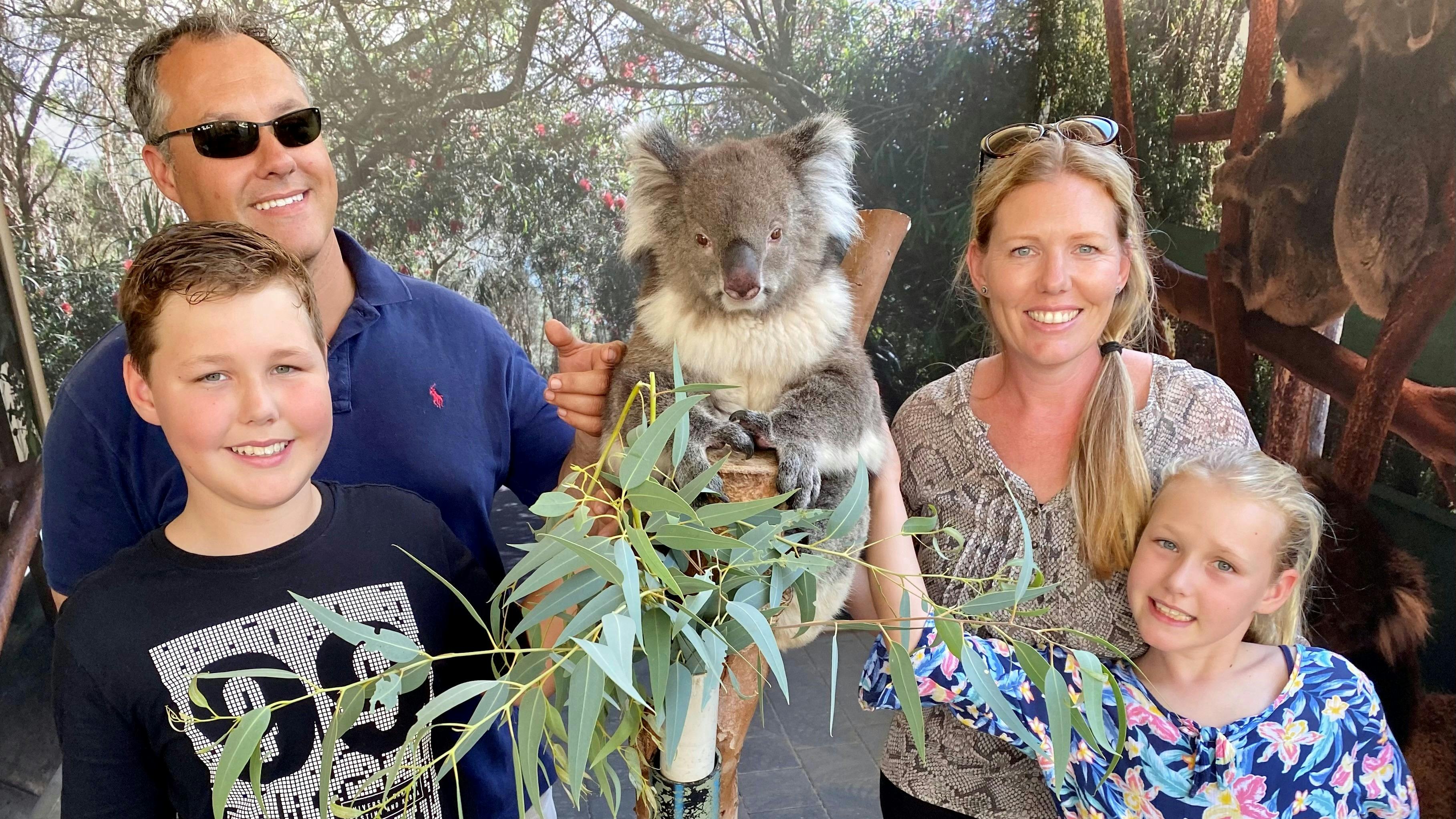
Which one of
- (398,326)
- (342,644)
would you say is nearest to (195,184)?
(398,326)

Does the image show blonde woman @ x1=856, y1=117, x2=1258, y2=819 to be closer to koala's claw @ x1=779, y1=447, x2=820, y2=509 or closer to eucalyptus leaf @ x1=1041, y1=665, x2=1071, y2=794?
koala's claw @ x1=779, y1=447, x2=820, y2=509

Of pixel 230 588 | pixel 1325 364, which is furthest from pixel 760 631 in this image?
pixel 1325 364

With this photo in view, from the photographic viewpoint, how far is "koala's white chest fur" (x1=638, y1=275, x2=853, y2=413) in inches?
51.4

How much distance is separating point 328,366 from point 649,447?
872 millimetres

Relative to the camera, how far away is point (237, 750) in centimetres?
56

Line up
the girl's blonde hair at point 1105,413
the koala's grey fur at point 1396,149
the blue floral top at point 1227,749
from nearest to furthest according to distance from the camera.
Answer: the blue floral top at point 1227,749, the girl's blonde hair at point 1105,413, the koala's grey fur at point 1396,149

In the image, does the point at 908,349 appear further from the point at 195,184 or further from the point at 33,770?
the point at 33,770

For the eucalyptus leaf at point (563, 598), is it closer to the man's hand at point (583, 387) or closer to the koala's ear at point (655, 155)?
the man's hand at point (583, 387)

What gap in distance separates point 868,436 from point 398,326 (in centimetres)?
83

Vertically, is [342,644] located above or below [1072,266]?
below

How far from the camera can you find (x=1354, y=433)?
1.99 m

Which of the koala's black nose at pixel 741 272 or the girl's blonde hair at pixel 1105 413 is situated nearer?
the girl's blonde hair at pixel 1105 413

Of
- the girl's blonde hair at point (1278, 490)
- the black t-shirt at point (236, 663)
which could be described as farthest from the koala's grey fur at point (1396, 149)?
the black t-shirt at point (236, 663)

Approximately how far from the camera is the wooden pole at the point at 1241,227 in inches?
85.4
